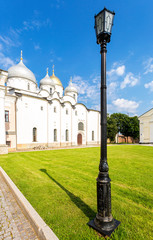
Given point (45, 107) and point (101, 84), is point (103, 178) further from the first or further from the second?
point (45, 107)

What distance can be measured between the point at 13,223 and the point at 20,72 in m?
28.6

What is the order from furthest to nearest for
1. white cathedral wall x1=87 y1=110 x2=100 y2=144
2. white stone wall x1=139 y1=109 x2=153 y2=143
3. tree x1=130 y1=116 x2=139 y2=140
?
1. tree x1=130 y1=116 x2=139 y2=140
2. white stone wall x1=139 y1=109 x2=153 y2=143
3. white cathedral wall x1=87 y1=110 x2=100 y2=144

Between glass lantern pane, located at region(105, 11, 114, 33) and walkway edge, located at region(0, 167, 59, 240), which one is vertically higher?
glass lantern pane, located at region(105, 11, 114, 33)

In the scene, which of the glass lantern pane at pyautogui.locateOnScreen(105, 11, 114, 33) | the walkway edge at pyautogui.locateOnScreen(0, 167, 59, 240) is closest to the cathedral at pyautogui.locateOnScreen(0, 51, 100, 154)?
the walkway edge at pyautogui.locateOnScreen(0, 167, 59, 240)

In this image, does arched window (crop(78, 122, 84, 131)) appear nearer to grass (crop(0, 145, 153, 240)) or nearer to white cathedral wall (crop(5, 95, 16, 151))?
white cathedral wall (crop(5, 95, 16, 151))

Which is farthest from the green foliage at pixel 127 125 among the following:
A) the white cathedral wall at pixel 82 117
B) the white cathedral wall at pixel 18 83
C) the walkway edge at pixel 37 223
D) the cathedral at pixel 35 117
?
the walkway edge at pixel 37 223

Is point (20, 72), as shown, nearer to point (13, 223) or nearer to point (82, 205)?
point (13, 223)

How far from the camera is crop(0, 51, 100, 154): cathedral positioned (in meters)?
19.8

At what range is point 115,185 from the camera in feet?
17.3

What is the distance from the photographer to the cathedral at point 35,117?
19.8m

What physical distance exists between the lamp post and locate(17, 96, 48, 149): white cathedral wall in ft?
68.5

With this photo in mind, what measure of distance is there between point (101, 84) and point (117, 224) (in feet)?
10.9

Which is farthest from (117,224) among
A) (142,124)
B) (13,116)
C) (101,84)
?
(142,124)

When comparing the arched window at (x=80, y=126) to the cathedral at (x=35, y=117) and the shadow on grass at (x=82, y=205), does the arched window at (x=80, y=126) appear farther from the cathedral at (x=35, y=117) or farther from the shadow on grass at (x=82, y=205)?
the shadow on grass at (x=82, y=205)
